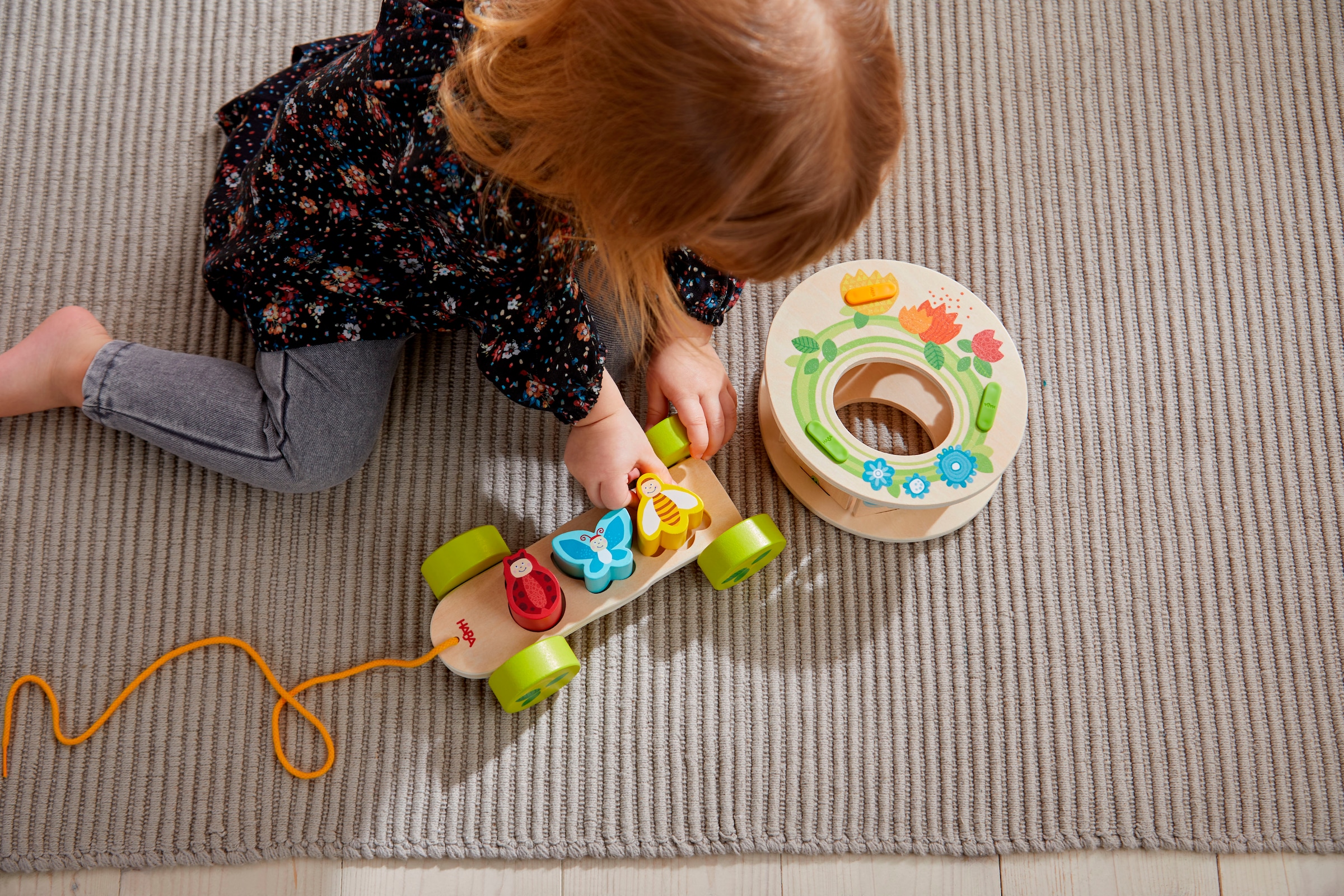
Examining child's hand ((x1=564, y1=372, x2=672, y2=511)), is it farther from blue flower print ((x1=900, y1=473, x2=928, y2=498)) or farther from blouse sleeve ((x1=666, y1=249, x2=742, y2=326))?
blue flower print ((x1=900, y1=473, x2=928, y2=498))

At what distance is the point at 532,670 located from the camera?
26.9 inches

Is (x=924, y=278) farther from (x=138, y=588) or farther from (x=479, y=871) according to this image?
(x=138, y=588)

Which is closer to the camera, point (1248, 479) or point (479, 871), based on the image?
point (479, 871)

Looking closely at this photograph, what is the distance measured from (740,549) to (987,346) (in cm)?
27

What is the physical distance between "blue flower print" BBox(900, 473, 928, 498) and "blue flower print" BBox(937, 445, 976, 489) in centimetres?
2

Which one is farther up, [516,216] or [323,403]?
[516,216]

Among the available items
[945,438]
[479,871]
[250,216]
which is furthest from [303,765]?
[945,438]

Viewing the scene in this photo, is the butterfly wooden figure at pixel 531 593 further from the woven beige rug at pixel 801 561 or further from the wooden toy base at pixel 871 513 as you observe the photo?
the wooden toy base at pixel 871 513

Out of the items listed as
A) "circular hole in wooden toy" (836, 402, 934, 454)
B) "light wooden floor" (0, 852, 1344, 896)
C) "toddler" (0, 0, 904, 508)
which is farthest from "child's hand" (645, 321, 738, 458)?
"light wooden floor" (0, 852, 1344, 896)

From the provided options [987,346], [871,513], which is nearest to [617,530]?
[871,513]

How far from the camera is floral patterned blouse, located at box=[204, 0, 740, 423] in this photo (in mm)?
562

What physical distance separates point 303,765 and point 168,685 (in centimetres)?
13

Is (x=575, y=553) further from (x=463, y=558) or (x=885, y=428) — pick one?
(x=885, y=428)

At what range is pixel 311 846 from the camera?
72 centimetres
